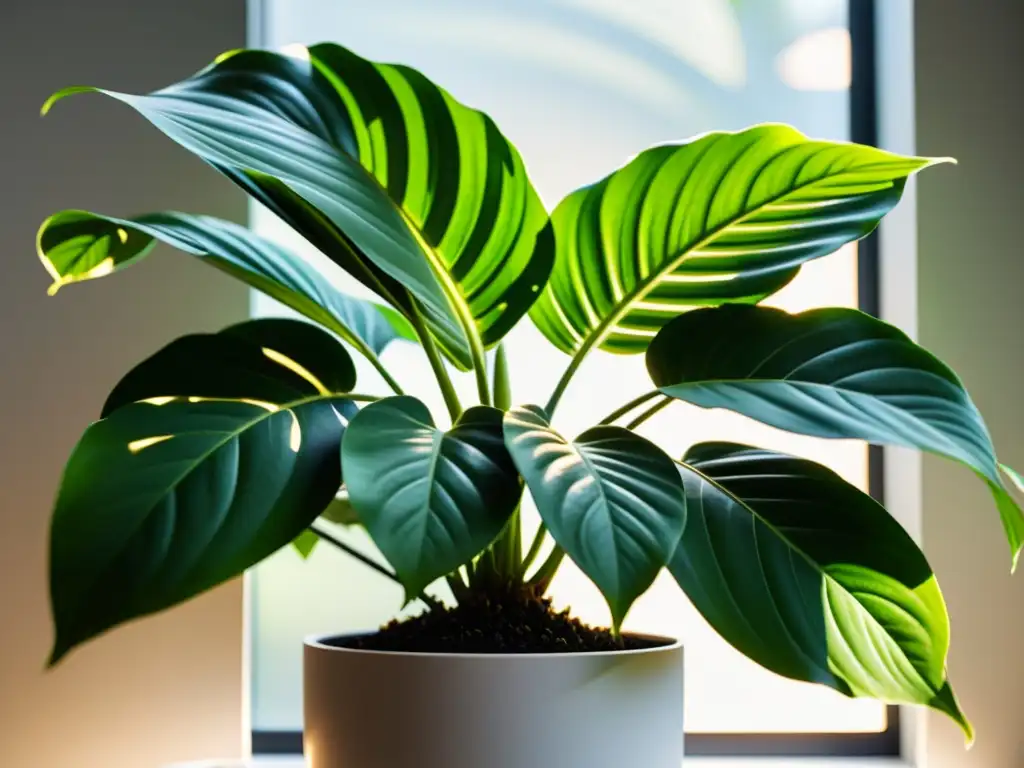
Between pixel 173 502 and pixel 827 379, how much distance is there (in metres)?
0.40

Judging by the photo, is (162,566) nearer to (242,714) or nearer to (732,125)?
(242,714)

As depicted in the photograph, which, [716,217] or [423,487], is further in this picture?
[716,217]

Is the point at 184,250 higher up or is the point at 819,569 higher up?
the point at 184,250

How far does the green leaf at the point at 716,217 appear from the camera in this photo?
0.68m

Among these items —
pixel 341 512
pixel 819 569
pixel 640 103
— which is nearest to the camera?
pixel 819 569

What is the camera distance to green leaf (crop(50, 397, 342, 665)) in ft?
1.40

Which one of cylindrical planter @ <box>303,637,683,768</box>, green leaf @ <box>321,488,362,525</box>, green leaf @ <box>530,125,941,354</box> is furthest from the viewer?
green leaf @ <box>321,488,362,525</box>

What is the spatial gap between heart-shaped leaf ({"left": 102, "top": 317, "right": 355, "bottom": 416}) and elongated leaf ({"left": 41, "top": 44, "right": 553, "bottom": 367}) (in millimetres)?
64

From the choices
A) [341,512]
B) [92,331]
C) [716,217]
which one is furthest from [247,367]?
[92,331]

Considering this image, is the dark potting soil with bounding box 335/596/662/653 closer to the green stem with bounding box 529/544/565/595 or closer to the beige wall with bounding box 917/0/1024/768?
the green stem with bounding box 529/544/565/595

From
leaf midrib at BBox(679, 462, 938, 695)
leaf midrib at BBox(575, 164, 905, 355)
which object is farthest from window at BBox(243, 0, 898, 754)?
leaf midrib at BBox(679, 462, 938, 695)

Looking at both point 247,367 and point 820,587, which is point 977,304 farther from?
point 247,367

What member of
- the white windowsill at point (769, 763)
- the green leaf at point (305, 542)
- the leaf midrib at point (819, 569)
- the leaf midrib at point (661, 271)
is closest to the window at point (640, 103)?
the white windowsill at point (769, 763)

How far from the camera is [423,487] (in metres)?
0.48
